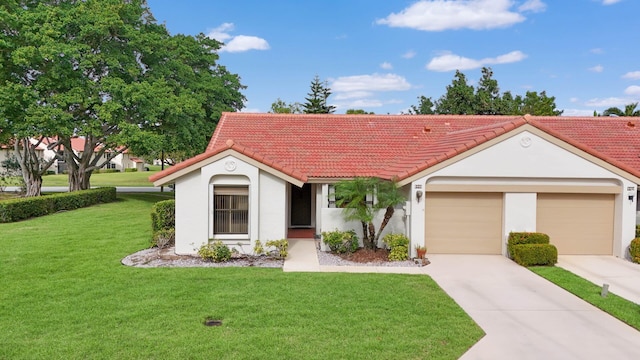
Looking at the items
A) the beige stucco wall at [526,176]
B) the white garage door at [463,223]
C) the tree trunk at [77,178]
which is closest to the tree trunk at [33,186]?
the tree trunk at [77,178]

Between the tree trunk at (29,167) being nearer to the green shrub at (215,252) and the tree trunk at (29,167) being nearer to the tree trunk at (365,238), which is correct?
the green shrub at (215,252)

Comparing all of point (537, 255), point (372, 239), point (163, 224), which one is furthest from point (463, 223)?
point (163, 224)

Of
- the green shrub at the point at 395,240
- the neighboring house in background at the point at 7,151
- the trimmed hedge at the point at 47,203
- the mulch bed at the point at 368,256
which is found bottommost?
the mulch bed at the point at 368,256

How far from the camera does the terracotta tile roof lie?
14.5 m

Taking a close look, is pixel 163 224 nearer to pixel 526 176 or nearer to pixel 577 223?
pixel 526 176

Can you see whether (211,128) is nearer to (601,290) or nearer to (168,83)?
(168,83)

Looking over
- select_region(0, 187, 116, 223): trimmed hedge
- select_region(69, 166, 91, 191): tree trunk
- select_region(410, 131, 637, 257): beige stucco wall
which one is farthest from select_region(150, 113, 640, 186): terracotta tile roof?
select_region(69, 166, 91, 191): tree trunk

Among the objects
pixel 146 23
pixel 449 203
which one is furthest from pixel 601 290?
pixel 146 23

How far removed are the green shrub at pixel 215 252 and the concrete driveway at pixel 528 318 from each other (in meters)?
6.13

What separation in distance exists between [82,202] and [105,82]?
24.6 ft

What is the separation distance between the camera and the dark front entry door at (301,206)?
19.2 meters

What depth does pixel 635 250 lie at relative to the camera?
14078mm

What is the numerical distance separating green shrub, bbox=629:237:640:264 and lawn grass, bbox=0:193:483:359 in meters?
7.54

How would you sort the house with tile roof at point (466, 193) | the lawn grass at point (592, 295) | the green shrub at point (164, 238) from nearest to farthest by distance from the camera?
the lawn grass at point (592, 295)
the house with tile roof at point (466, 193)
the green shrub at point (164, 238)
